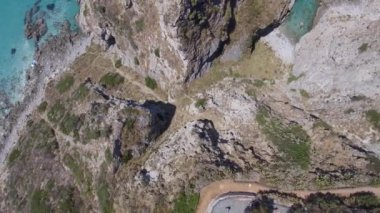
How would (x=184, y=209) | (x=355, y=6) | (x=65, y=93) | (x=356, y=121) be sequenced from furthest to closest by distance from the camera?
1. (x=65, y=93)
2. (x=355, y=6)
3. (x=356, y=121)
4. (x=184, y=209)

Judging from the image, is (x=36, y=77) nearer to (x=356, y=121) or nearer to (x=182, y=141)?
(x=182, y=141)

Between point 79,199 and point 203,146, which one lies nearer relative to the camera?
point 203,146

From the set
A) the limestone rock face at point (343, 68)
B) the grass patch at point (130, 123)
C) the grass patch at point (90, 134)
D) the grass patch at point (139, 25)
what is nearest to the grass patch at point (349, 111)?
the limestone rock face at point (343, 68)

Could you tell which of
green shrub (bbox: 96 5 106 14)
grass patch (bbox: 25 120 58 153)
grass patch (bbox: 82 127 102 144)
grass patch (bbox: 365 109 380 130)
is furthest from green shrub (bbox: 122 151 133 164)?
grass patch (bbox: 365 109 380 130)

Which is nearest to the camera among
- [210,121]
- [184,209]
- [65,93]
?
[184,209]

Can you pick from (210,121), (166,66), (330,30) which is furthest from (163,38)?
(330,30)

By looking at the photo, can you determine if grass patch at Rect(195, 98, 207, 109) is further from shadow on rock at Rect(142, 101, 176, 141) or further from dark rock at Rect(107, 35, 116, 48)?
dark rock at Rect(107, 35, 116, 48)

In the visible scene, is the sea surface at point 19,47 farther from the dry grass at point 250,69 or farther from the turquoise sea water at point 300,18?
the turquoise sea water at point 300,18
